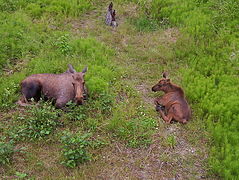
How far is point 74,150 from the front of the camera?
22.1 ft

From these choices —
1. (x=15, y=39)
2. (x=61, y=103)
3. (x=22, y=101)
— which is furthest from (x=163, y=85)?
(x=15, y=39)

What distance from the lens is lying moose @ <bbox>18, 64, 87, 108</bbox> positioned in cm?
830

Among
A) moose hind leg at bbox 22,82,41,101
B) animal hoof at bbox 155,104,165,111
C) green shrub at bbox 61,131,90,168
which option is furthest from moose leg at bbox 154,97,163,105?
moose hind leg at bbox 22,82,41,101

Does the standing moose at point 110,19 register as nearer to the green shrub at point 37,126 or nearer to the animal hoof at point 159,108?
the animal hoof at point 159,108

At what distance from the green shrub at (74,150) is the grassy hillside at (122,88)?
0.09 feet

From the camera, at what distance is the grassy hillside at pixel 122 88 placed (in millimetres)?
6828

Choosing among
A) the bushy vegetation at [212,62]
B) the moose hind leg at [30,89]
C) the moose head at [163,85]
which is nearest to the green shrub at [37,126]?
the moose hind leg at [30,89]

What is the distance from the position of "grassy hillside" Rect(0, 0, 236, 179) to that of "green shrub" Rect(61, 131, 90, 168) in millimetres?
26

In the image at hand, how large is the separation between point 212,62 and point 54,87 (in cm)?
433

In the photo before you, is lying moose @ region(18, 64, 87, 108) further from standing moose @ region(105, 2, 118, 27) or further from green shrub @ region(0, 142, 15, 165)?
standing moose @ region(105, 2, 118, 27)

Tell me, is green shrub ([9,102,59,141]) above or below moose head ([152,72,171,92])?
below

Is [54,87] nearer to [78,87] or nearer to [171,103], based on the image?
[78,87]

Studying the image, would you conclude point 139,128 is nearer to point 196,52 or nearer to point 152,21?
point 196,52

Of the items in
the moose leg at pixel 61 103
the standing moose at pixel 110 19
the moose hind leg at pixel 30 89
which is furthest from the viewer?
the standing moose at pixel 110 19
